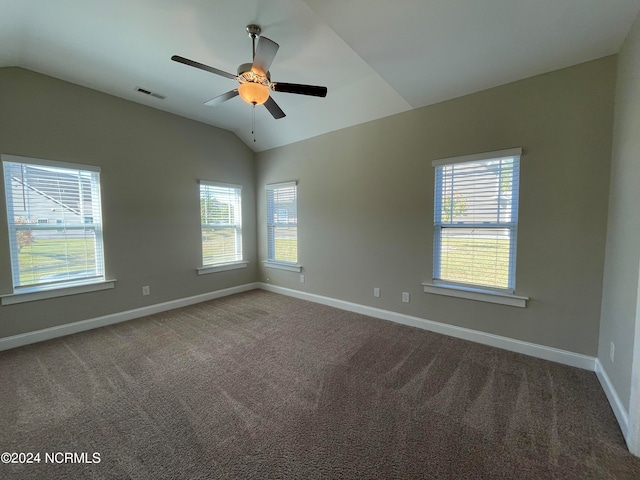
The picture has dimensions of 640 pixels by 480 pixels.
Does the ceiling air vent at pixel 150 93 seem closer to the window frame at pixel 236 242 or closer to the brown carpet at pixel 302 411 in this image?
the window frame at pixel 236 242

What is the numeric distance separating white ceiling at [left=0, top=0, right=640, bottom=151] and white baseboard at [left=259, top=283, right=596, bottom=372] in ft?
8.40

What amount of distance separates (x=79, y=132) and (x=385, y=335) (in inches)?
172

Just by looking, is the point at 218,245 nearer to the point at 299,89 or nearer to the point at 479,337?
the point at 299,89

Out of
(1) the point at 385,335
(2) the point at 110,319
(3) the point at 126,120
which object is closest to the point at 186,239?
(2) the point at 110,319

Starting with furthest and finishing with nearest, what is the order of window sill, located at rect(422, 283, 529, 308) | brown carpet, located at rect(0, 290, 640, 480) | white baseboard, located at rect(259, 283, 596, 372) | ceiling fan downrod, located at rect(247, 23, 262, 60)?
1. window sill, located at rect(422, 283, 529, 308)
2. white baseboard, located at rect(259, 283, 596, 372)
3. ceiling fan downrod, located at rect(247, 23, 262, 60)
4. brown carpet, located at rect(0, 290, 640, 480)

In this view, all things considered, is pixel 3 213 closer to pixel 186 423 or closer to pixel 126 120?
pixel 126 120

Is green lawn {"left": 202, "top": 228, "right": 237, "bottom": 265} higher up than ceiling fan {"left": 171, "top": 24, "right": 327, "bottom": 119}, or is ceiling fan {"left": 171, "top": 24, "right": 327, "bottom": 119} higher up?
ceiling fan {"left": 171, "top": 24, "right": 327, "bottom": 119}

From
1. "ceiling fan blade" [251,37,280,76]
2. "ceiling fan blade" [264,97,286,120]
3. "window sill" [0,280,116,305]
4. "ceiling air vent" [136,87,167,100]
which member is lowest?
"window sill" [0,280,116,305]

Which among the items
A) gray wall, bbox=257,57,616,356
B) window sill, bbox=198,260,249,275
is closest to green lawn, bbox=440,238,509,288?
gray wall, bbox=257,57,616,356

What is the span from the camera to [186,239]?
4062 millimetres

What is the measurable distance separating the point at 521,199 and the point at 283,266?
352 cm

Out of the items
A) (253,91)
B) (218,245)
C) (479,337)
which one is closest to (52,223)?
Result: (218,245)

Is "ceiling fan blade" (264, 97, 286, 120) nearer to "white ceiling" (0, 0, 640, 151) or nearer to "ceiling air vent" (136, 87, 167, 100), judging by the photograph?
"white ceiling" (0, 0, 640, 151)

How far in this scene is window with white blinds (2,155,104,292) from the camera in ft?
8.89
